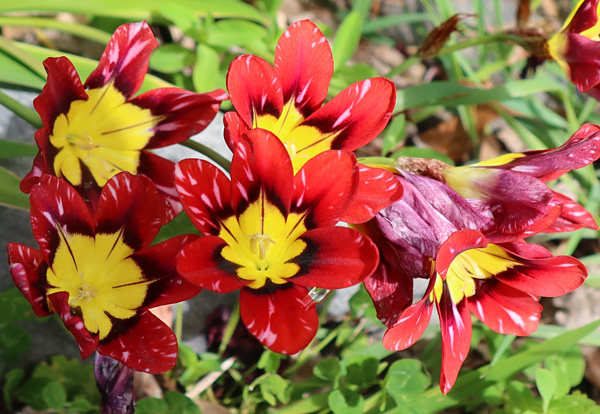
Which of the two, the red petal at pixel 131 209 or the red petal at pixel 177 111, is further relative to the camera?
the red petal at pixel 177 111

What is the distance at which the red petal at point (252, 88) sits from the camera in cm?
85

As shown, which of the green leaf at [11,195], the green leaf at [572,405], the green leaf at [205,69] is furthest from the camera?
the green leaf at [205,69]

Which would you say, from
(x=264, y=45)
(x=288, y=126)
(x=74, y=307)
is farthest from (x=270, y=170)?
(x=264, y=45)

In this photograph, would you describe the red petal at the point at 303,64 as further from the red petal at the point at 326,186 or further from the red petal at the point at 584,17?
the red petal at the point at 584,17

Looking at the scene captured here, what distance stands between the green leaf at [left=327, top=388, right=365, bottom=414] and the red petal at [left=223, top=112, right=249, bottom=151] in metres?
0.73

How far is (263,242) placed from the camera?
86cm

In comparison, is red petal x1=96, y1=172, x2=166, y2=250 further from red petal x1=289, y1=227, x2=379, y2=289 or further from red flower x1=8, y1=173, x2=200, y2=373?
red petal x1=289, y1=227, x2=379, y2=289

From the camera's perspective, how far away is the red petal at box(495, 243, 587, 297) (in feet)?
2.89

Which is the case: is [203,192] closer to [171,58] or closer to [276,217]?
[276,217]

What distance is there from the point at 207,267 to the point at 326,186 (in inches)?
7.5

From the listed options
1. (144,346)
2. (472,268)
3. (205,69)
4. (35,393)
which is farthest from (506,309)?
(35,393)

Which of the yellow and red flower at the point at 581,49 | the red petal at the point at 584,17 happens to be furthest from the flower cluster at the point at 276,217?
the red petal at the point at 584,17

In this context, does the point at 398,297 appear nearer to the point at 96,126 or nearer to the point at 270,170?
the point at 270,170

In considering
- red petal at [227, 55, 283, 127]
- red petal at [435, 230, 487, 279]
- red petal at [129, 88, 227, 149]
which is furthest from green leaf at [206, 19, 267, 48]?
red petal at [435, 230, 487, 279]
